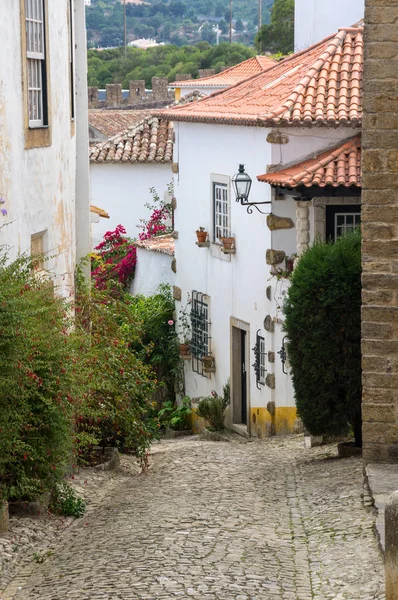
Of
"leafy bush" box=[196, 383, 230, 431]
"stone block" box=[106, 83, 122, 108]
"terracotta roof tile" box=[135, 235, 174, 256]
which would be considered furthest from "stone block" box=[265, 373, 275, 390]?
"stone block" box=[106, 83, 122, 108]

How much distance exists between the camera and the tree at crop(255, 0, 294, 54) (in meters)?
55.3

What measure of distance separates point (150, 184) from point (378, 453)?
22.1 metres

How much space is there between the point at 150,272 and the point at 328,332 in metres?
13.5

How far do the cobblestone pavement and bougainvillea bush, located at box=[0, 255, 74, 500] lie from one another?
2.28ft

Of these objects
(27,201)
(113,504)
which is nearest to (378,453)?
(113,504)

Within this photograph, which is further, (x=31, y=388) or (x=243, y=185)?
(x=243, y=185)

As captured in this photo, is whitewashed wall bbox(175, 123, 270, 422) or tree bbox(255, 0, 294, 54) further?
tree bbox(255, 0, 294, 54)

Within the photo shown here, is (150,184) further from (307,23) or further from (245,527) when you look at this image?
(245,527)

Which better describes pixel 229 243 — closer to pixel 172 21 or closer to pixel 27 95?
pixel 27 95

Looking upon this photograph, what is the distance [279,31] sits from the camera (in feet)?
184

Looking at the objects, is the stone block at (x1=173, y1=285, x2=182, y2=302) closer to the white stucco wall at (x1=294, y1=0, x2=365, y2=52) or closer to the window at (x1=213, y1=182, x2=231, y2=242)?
the window at (x1=213, y1=182, x2=231, y2=242)

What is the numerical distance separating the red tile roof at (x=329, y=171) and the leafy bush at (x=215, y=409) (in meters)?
4.95

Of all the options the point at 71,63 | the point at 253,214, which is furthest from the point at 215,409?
the point at 71,63

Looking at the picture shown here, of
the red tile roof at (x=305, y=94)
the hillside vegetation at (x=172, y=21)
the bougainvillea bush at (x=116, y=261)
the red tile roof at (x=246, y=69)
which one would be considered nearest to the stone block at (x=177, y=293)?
the bougainvillea bush at (x=116, y=261)
